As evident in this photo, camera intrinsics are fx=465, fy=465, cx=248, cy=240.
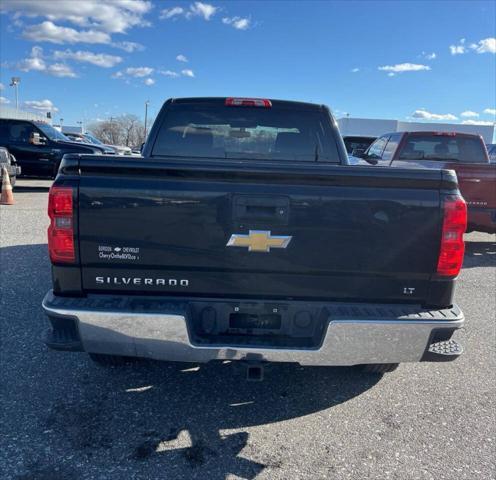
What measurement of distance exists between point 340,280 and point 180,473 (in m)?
1.40

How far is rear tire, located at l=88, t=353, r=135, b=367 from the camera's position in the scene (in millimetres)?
3357

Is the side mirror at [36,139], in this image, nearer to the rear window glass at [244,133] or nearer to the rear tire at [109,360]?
the rear window glass at [244,133]

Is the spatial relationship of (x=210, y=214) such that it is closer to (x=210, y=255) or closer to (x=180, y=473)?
(x=210, y=255)

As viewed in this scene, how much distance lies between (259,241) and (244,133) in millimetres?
1882

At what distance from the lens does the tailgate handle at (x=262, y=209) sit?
2615mm

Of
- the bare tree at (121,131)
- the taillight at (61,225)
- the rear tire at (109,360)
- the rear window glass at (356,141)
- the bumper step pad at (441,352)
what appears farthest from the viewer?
the bare tree at (121,131)

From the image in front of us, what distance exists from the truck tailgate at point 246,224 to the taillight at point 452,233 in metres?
0.05

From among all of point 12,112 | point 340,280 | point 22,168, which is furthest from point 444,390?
point 12,112

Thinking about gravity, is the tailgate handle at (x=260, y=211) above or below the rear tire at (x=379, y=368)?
above

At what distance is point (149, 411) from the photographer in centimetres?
312

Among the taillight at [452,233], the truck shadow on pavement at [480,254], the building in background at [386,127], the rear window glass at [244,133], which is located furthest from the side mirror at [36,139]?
the building in background at [386,127]

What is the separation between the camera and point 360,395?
343 cm

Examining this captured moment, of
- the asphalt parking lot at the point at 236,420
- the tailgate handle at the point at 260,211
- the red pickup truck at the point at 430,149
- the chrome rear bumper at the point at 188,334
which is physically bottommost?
the asphalt parking lot at the point at 236,420

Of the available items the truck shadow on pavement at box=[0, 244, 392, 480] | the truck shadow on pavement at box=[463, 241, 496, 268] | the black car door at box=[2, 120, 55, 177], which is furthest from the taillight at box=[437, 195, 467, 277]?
the black car door at box=[2, 120, 55, 177]
